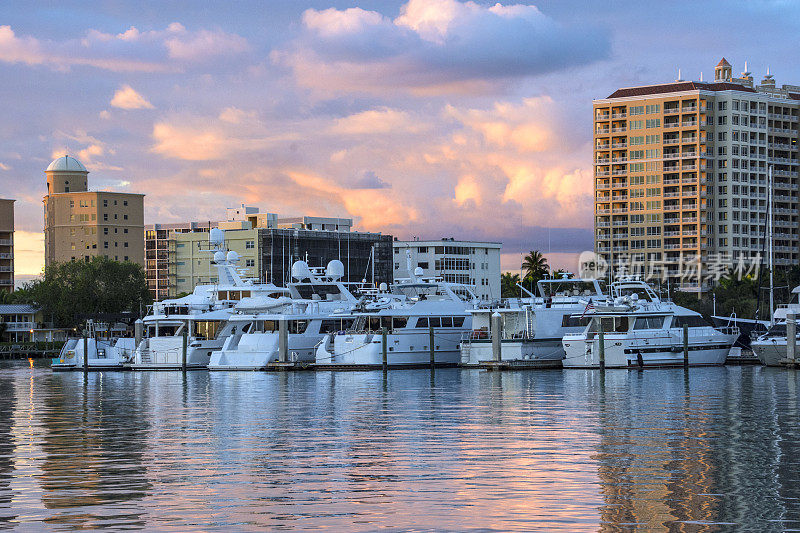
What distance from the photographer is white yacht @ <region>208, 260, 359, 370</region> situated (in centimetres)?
6750

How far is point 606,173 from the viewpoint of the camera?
158125 mm

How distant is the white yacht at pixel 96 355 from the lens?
7381 centimetres

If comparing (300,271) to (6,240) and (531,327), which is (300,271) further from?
(6,240)

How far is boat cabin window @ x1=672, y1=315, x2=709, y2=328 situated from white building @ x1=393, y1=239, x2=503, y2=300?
11083cm

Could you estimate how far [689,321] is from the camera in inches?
2500

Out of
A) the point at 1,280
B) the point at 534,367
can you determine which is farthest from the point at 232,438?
the point at 1,280

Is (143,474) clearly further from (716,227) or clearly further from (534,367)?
(716,227)

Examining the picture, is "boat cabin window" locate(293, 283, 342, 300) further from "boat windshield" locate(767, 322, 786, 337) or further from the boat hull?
"boat windshield" locate(767, 322, 786, 337)

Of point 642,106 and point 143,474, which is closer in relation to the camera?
point 143,474

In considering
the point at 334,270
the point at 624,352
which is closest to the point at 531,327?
the point at 624,352

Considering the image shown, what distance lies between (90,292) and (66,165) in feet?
199

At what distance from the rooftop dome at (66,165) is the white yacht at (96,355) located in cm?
11826

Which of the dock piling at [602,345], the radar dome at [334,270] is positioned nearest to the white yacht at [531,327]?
the dock piling at [602,345]

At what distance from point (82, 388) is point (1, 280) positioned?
391ft
